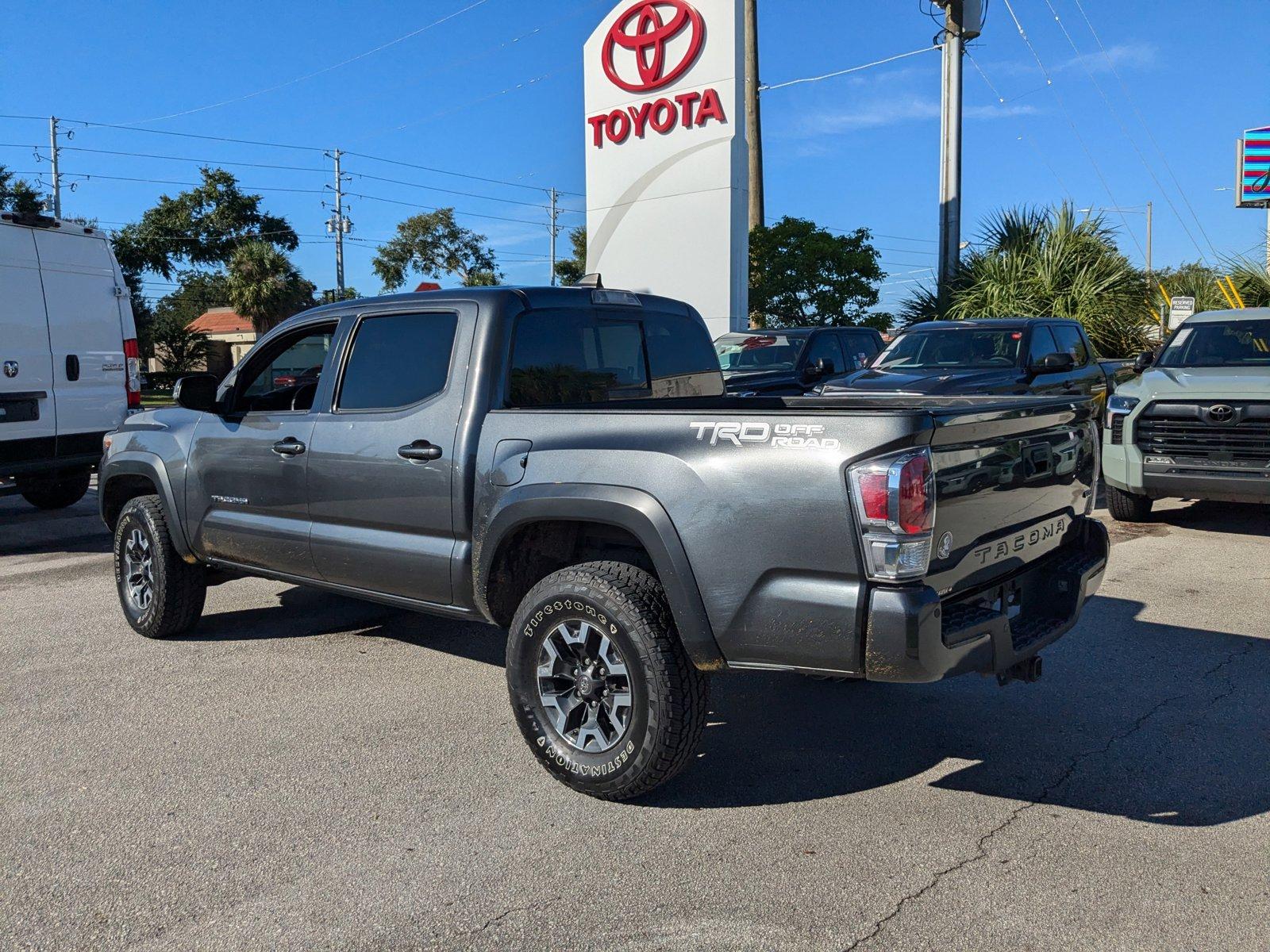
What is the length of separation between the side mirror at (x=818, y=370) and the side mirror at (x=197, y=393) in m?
7.42

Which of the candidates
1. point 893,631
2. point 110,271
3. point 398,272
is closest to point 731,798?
point 893,631

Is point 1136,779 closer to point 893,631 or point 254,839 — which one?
point 893,631

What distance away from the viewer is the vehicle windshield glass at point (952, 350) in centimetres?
1031

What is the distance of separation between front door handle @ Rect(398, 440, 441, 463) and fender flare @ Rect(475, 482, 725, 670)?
0.44 m

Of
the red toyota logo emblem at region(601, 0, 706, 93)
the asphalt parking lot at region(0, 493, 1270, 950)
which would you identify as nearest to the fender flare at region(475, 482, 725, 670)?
the asphalt parking lot at region(0, 493, 1270, 950)

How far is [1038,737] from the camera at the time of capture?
4.34 meters

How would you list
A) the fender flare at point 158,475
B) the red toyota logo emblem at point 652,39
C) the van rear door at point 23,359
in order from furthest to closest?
the red toyota logo emblem at point 652,39, the van rear door at point 23,359, the fender flare at point 158,475

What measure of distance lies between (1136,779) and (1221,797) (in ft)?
0.91

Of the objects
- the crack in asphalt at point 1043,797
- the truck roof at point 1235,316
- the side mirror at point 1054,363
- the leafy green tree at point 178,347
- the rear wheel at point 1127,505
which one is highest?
the leafy green tree at point 178,347

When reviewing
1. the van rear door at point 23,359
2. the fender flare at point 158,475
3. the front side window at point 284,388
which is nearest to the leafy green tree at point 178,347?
the van rear door at point 23,359

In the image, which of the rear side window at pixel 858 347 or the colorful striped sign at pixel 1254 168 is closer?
the rear side window at pixel 858 347

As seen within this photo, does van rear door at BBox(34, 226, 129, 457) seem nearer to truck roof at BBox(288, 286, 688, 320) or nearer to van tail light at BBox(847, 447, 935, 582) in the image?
truck roof at BBox(288, 286, 688, 320)

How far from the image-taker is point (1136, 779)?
3.91 m

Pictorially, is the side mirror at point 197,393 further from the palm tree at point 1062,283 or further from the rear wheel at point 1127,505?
the palm tree at point 1062,283
